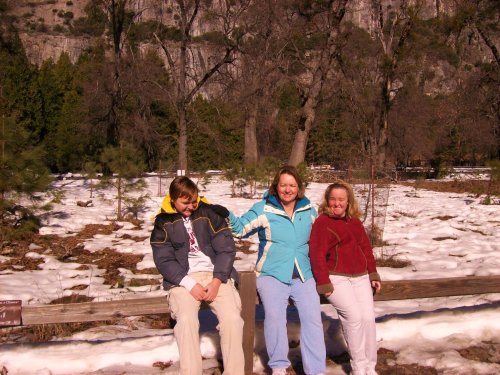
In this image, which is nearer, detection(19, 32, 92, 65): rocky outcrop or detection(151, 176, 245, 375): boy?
detection(151, 176, 245, 375): boy

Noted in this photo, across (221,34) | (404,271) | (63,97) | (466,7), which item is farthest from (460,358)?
(63,97)

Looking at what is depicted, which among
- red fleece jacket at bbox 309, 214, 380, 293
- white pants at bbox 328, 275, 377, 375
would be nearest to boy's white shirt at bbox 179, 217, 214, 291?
red fleece jacket at bbox 309, 214, 380, 293

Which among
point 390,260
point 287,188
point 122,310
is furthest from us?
point 390,260

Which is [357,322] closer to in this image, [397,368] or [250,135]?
[397,368]

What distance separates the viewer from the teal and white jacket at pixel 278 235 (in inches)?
142

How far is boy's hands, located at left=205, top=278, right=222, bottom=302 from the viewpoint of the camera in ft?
11.1

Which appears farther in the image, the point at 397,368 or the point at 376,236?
the point at 376,236

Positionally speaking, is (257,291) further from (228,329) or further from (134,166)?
(134,166)

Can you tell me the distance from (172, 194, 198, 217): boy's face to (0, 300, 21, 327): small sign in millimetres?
1134

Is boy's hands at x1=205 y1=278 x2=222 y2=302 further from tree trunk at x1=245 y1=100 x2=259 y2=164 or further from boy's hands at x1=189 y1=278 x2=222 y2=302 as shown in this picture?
tree trunk at x1=245 y1=100 x2=259 y2=164

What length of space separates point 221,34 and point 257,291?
55.4 ft

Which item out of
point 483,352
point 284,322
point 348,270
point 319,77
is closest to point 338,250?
point 348,270

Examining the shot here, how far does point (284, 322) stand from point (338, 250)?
60cm

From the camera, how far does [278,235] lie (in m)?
3.66
